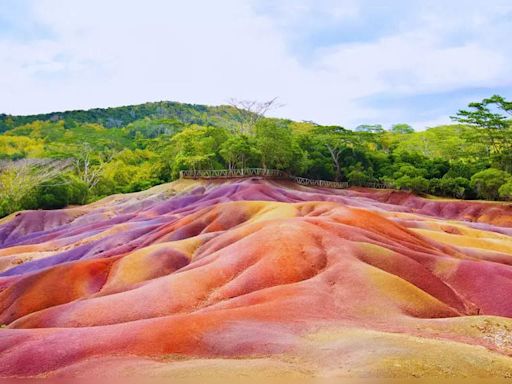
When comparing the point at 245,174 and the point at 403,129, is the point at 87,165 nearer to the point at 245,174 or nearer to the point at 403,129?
the point at 245,174

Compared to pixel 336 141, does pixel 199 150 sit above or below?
below

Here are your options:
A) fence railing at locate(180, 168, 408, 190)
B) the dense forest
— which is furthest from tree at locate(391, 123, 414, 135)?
fence railing at locate(180, 168, 408, 190)

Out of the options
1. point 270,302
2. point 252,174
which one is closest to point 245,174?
point 252,174

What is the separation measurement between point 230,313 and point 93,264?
19.8 meters

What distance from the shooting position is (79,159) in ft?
Answer: 385

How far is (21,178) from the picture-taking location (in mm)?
93188

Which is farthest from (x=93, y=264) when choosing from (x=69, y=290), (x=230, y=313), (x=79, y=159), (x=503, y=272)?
(x=79, y=159)

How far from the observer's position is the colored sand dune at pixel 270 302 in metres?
19.0

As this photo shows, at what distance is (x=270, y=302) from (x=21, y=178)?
3038 inches

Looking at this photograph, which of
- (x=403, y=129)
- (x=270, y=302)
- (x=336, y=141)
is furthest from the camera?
(x=403, y=129)

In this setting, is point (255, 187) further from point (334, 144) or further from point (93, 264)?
point (93, 264)

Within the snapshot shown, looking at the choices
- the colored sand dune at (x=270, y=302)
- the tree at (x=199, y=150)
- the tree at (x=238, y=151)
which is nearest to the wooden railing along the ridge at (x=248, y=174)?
the tree at (x=199, y=150)

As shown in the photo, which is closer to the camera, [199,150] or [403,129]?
[199,150]

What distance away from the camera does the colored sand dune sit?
19000mm
